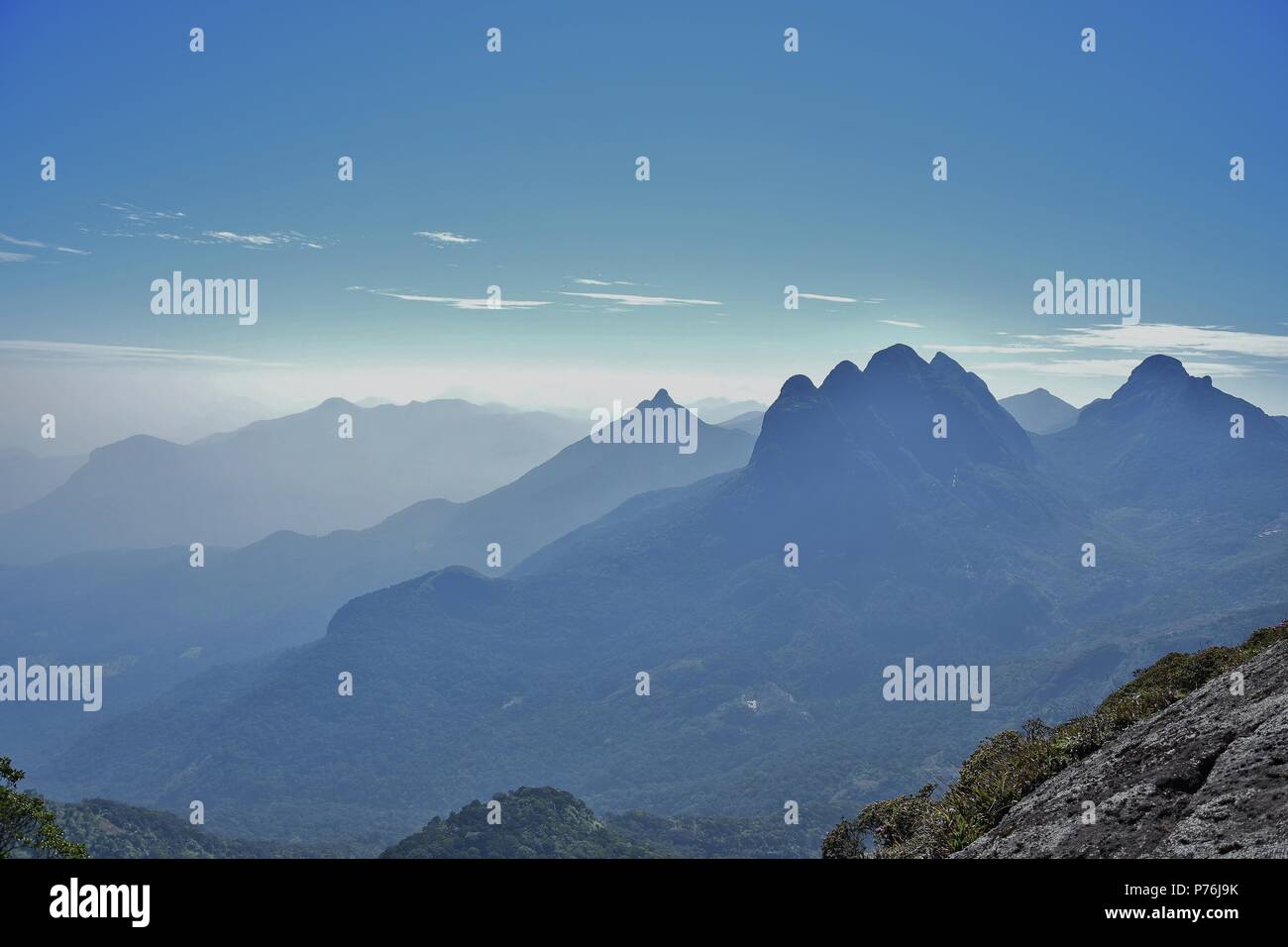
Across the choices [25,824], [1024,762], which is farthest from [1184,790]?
[25,824]

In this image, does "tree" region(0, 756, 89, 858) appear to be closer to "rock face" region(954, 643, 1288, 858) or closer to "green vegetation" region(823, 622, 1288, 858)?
"green vegetation" region(823, 622, 1288, 858)

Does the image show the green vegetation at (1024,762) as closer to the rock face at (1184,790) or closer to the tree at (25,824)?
the rock face at (1184,790)

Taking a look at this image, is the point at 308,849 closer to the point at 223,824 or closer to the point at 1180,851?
the point at 223,824

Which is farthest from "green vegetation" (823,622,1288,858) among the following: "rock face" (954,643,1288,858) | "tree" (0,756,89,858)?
"tree" (0,756,89,858)

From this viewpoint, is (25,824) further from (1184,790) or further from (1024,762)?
(1184,790)
